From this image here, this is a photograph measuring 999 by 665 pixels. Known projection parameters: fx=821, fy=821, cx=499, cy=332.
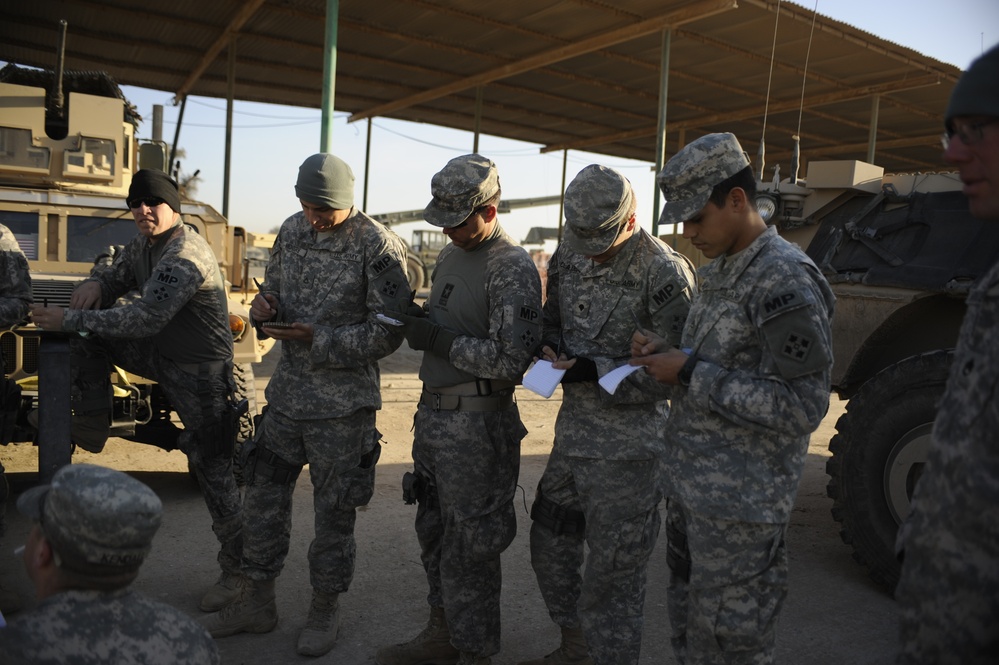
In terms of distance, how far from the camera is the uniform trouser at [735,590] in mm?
2098

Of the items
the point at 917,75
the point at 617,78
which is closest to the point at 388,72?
the point at 617,78

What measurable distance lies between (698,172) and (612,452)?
96 centimetres

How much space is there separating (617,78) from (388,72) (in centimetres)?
352

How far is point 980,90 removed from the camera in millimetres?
1365

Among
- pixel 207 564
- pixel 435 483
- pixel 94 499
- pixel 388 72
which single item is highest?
pixel 388 72

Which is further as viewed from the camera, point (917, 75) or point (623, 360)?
point (917, 75)

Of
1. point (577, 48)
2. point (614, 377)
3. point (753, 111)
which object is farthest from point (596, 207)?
point (753, 111)

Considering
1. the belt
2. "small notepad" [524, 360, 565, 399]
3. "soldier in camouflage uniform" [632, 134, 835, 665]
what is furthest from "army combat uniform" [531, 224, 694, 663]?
"soldier in camouflage uniform" [632, 134, 835, 665]

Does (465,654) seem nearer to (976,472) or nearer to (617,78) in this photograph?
(976,472)

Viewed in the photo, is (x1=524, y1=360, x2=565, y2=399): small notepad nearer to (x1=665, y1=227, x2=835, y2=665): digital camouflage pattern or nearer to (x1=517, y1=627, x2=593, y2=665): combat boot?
(x1=665, y1=227, x2=835, y2=665): digital camouflage pattern

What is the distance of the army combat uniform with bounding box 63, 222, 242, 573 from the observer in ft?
11.2

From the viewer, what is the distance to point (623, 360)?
2.70 meters

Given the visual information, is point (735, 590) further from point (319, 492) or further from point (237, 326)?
point (237, 326)

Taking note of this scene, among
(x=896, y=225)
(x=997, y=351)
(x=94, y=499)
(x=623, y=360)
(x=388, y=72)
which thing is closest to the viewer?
(x=997, y=351)
